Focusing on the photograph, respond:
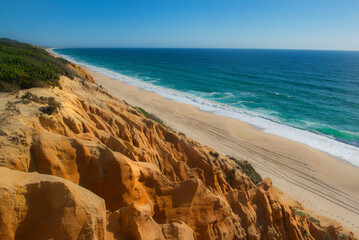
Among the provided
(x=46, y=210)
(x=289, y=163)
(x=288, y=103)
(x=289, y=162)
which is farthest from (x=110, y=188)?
(x=288, y=103)

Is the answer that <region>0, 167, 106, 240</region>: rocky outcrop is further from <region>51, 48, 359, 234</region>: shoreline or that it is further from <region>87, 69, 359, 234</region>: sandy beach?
<region>51, 48, 359, 234</region>: shoreline

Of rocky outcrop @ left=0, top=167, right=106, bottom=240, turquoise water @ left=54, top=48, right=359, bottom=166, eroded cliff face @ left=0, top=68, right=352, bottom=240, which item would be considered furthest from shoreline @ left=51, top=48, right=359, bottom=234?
rocky outcrop @ left=0, top=167, right=106, bottom=240

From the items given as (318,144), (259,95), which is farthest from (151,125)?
(259,95)

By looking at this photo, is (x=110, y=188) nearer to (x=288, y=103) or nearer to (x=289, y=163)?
(x=289, y=163)

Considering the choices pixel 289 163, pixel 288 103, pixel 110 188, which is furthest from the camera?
pixel 288 103

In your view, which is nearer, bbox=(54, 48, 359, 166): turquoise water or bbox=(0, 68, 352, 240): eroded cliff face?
bbox=(0, 68, 352, 240): eroded cliff face

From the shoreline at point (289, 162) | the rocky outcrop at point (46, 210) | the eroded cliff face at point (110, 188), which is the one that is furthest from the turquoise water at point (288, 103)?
the rocky outcrop at point (46, 210)

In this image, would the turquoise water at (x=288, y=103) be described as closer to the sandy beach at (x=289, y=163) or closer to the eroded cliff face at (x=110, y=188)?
the sandy beach at (x=289, y=163)
